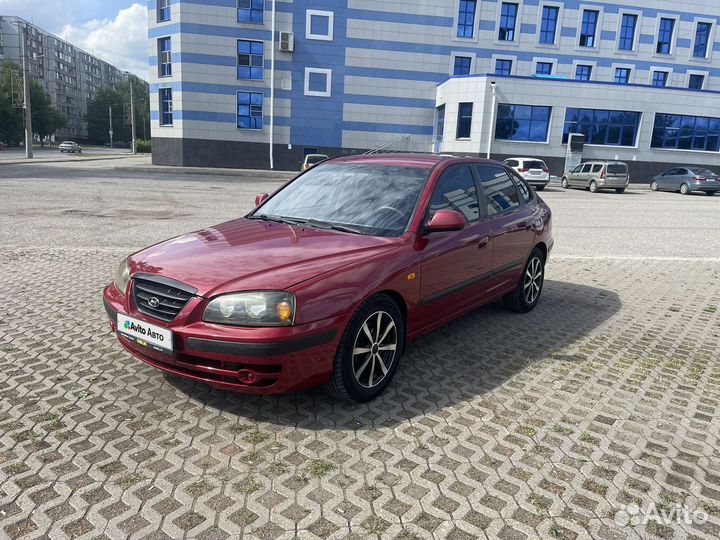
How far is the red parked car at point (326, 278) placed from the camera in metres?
3.04

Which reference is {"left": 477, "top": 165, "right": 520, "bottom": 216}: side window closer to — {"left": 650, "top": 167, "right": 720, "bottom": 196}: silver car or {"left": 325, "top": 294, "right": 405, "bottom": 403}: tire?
{"left": 325, "top": 294, "right": 405, "bottom": 403}: tire

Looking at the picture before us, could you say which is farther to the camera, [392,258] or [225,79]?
[225,79]

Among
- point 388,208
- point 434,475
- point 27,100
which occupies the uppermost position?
point 27,100

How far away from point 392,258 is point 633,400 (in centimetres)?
208

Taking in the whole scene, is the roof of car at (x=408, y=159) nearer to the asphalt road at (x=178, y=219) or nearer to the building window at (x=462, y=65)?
the asphalt road at (x=178, y=219)

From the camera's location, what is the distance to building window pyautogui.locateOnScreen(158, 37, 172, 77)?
35.1 m

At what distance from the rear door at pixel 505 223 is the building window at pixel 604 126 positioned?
32329 mm

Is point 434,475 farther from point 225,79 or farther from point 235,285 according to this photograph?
point 225,79

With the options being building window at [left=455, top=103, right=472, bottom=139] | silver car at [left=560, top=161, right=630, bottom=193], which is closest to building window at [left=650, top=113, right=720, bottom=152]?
silver car at [left=560, top=161, right=630, bottom=193]

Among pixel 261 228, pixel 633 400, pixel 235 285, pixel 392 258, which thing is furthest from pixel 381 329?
pixel 633 400

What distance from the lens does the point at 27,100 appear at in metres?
36.1

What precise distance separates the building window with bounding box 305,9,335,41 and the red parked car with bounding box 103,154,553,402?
1308 inches

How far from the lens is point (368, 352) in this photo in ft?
11.5

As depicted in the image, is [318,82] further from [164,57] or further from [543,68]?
[543,68]
